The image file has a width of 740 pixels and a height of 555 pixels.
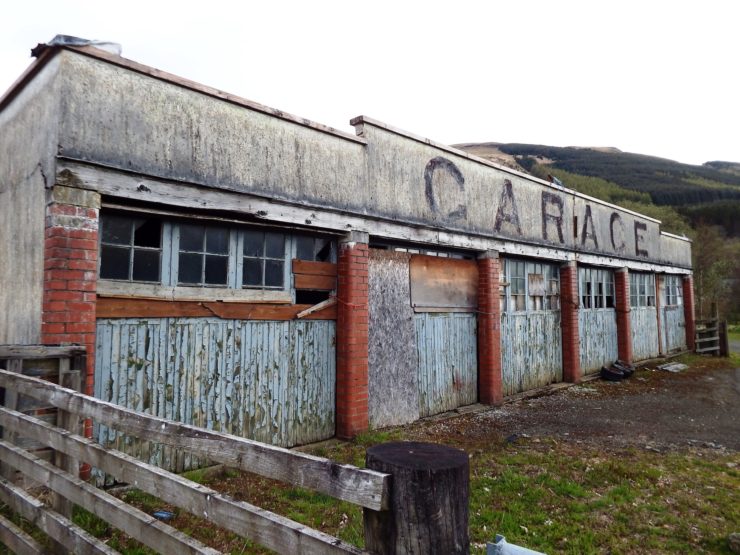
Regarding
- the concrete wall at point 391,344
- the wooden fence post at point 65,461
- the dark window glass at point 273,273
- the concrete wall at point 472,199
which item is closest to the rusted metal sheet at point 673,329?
the concrete wall at point 472,199

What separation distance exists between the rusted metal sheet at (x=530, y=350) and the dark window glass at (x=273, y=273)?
5.47 metres

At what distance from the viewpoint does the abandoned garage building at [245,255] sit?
14.8 ft

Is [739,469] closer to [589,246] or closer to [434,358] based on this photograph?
[434,358]

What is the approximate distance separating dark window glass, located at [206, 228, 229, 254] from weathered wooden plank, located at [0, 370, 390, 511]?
279 centimetres

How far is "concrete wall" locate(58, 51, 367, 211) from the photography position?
4.52m

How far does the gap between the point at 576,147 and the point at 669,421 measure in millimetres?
105415

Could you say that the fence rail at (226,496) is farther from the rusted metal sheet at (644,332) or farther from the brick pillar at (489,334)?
the rusted metal sheet at (644,332)

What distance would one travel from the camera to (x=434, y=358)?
830 cm

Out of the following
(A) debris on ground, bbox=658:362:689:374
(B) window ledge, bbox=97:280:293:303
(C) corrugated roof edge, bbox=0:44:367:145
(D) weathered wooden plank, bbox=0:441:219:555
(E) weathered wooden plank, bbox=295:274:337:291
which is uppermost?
(C) corrugated roof edge, bbox=0:44:367:145

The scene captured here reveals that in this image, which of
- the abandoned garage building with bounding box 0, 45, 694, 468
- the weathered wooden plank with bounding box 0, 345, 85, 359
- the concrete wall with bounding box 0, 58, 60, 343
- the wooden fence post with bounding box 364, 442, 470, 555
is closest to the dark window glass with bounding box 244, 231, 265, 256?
the abandoned garage building with bounding box 0, 45, 694, 468

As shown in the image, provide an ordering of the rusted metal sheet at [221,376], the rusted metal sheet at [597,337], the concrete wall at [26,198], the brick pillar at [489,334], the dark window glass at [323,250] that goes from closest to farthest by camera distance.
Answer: the concrete wall at [26,198] < the rusted metal sheet at [221,376] < the dark window glass at [323,250] < the brick pillar at [489,334] < the rusted metal sheet at [597,337]

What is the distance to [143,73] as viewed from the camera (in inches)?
193

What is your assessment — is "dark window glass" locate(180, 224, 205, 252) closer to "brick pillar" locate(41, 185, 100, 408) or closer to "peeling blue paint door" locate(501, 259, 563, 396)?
"brick pillar" locate(41, 185, 100, 408)

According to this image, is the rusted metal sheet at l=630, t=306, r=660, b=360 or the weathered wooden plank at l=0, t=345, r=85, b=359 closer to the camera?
the weathered wooden plank at l=0, t=345, r=85, b=359
